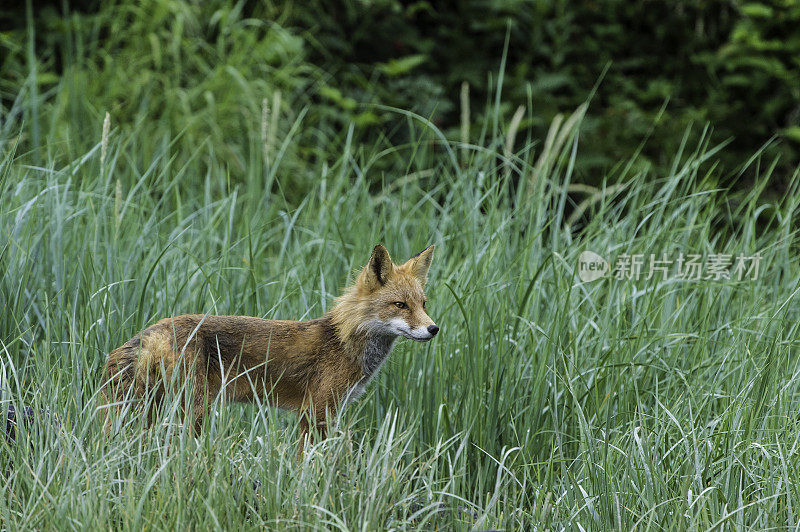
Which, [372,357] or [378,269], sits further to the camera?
[372,357]

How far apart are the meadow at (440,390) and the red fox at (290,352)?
14 centimetres

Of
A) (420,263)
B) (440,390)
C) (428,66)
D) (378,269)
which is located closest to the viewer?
(378,269)

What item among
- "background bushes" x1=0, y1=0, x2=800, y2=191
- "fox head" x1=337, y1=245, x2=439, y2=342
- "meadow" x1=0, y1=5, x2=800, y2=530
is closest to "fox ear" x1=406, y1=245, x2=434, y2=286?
"fox head" x1=337, y1=245, x2=439, y2=342

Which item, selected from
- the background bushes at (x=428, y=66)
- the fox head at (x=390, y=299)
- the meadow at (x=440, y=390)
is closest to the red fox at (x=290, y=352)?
the fox head at (x=390, y=299)

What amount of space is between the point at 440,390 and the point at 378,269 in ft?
3.36

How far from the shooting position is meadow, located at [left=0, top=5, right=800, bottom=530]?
3.18m

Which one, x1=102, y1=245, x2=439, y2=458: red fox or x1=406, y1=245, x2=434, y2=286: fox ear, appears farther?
x1=406, y1=245, x2=434, y2=286: fox ear

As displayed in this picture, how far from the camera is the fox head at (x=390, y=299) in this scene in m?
3.32

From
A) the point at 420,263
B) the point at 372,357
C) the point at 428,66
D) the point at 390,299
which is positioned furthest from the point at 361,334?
the point at 428,66

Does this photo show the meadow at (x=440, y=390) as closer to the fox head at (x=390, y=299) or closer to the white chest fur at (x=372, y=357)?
the white chest fur at (x=372, y=357)

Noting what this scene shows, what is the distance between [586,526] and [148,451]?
65.2 inches

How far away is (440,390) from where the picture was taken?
13.7 ft

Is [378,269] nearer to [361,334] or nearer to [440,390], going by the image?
[361,334]

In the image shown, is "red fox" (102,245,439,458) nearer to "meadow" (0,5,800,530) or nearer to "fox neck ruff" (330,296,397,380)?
"fox neck ruff" (330,296,397,380)
